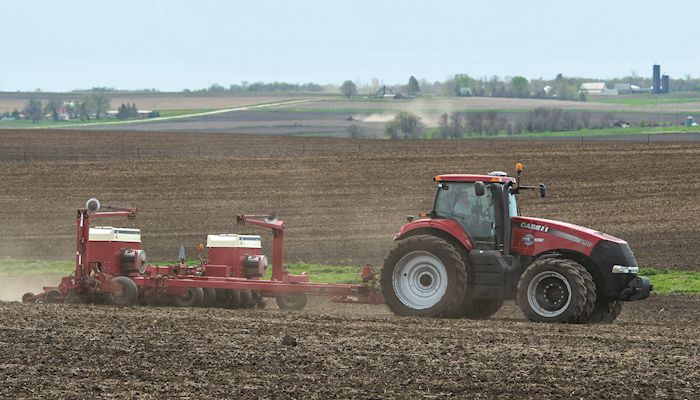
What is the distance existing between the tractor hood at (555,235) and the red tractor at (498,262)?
1 cm

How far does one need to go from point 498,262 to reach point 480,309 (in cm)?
120

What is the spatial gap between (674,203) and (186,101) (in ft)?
269

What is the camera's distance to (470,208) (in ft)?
56.6

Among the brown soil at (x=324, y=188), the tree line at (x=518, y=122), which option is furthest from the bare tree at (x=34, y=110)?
the brown soil at (x=324, y=188)

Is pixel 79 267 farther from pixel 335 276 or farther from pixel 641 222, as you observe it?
pixel 641 222

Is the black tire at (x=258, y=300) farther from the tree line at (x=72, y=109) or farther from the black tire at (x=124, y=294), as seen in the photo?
the tree line at (x=72, y=109)

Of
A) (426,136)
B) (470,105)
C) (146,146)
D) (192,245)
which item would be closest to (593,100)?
(470,105)

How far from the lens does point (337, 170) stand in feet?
142

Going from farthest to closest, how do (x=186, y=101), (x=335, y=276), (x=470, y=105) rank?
(x=186, y=101) < (x=470, y=105) < (x=335, y=276)

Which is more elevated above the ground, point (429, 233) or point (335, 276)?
point (429, 233)

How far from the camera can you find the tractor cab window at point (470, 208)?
56.2 ft

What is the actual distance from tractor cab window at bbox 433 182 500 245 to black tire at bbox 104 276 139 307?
4.75 meters

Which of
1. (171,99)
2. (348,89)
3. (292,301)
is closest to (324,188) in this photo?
(292,301)

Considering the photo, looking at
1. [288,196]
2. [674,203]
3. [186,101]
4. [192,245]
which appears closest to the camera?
[192,245]
